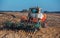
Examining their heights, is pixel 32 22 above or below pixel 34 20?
below

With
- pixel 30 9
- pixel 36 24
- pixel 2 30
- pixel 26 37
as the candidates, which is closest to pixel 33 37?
pixel 26 37

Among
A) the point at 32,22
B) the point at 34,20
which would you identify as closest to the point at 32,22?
the point at 32,22

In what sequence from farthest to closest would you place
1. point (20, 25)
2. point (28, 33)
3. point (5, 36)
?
point (20, 25), point (28, 33), point (5, 36)

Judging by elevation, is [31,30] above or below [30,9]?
below

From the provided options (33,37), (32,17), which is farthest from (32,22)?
(33,37)

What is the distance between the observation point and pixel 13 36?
43.2 feet

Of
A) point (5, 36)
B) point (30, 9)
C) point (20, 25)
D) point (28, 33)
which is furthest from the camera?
point (30, 9)

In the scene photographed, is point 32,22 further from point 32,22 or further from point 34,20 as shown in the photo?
point 34,20

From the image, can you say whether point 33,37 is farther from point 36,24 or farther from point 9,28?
point 9,28

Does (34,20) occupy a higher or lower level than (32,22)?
higher

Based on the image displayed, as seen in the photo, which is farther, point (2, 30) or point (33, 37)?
point (2, 30)

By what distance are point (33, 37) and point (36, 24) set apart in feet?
7.32

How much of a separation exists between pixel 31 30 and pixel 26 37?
1.91m

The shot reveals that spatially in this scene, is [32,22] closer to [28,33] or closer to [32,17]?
[32,17]
